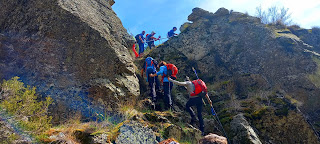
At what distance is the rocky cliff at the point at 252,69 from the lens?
875cm

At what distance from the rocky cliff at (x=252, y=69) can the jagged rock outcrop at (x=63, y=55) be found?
3.66 m

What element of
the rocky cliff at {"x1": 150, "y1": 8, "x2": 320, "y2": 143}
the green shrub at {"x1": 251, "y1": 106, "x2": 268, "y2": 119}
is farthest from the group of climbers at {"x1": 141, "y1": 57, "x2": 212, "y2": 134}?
the green shrub at {"x1": 251, "y1": 106, "x2": 268, "y2": 119}

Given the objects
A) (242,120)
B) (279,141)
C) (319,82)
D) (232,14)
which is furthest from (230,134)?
(232,14)

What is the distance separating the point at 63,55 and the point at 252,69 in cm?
958

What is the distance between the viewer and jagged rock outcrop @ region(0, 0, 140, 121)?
708 centimetres

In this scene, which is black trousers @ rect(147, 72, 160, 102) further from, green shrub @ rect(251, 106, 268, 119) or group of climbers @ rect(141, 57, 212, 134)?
green shrub @ rect(251, 106, 268, 119)

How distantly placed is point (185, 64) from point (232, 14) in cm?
594

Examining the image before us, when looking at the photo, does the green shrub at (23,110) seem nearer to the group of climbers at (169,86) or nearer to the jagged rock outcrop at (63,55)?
the jagged rock outcrop at (63,55)

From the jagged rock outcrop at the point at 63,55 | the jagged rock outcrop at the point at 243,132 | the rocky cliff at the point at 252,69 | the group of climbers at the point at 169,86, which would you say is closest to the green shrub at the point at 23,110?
the jagged rock outcrop at the point at 63,55

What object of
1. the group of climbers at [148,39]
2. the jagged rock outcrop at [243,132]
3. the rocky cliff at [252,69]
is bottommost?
the jagged rock outcrop at [243,132]

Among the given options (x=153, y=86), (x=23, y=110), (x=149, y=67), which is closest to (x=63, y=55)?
(x=23, y=110)

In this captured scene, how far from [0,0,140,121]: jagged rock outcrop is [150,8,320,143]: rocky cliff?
366 centimetres

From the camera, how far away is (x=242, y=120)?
8148 mm

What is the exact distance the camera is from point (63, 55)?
764cm
